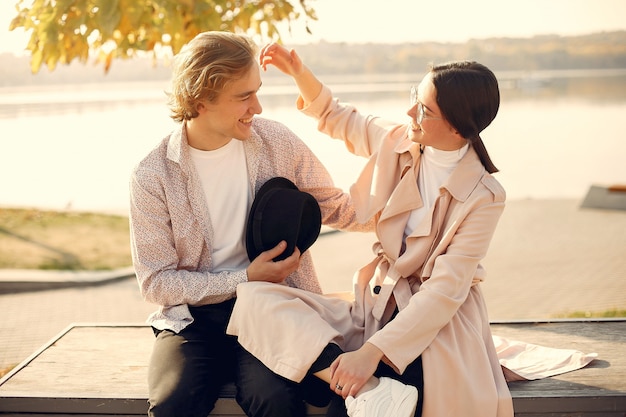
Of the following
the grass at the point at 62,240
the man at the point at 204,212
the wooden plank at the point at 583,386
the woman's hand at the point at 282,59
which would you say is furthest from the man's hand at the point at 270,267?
the grass at the point at 62,240

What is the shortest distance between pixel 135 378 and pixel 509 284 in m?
5.02

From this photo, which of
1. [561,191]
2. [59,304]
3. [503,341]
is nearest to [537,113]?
[561,191]

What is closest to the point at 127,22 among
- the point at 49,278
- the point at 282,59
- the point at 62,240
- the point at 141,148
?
the point at 282,59

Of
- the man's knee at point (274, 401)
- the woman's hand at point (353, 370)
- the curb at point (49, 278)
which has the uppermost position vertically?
the woman's hand at point (353, 370)

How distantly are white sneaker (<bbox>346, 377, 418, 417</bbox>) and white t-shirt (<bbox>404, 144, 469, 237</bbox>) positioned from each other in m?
0.67

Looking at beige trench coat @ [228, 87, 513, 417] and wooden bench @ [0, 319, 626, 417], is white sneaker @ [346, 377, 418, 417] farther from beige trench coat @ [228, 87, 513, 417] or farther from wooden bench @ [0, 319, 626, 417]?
wooden bench @ [0, 319, 626, 417]

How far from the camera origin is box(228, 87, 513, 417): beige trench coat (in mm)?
2785

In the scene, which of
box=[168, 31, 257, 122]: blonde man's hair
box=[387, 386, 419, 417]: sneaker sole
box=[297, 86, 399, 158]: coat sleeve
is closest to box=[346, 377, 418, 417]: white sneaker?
box=[387, 386, 419, 417]: sneaker sole

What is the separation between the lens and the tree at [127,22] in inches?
164

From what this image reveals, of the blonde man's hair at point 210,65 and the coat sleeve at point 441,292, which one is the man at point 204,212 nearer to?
the blonde man's hair at point 210,65

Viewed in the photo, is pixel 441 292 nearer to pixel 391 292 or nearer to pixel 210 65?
pixel 391 292

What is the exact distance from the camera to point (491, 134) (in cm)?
2702

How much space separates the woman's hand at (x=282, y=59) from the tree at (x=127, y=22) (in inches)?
39.1

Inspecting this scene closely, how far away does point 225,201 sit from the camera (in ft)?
10.8
